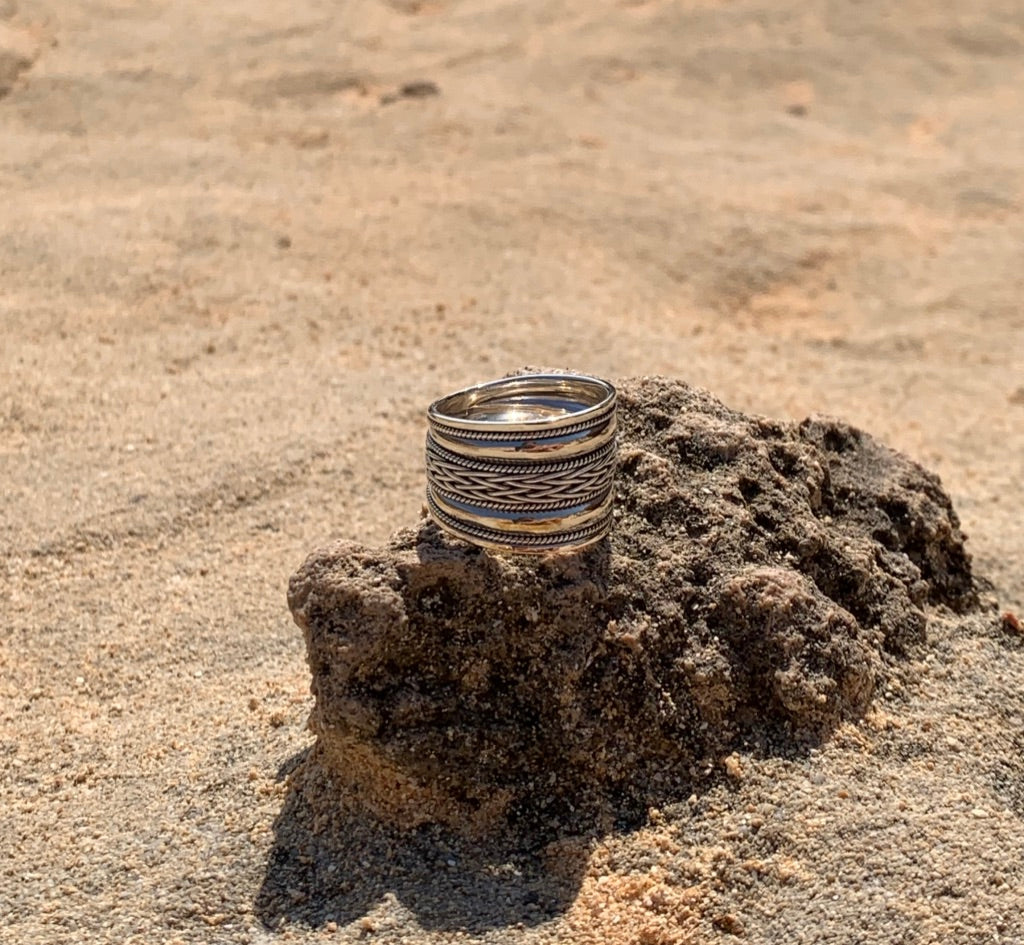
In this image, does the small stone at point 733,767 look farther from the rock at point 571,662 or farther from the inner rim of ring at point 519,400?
the inner rim of ring at point 519,400

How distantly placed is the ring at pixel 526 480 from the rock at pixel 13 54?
505 cm

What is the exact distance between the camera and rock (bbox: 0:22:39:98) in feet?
20.4

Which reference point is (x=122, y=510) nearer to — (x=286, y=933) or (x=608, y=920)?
(x=286, y=933)

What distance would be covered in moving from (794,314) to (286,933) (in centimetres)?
389

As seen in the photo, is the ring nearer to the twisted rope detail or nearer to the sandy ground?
the twisted rope detail

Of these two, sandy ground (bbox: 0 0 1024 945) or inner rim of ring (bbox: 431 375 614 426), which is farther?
inner rim of ring (bbox: 431 375 614 426)

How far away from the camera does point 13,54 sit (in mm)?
6387

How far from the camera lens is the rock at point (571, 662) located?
6.15 feet

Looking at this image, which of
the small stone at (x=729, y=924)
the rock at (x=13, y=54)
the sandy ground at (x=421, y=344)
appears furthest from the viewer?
the rock at (x=13, y=54)

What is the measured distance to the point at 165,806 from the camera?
81.8 inches

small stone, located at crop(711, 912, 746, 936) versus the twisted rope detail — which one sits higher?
the twisted rope detail

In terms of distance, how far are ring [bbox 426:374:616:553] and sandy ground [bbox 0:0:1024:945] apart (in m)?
0.45

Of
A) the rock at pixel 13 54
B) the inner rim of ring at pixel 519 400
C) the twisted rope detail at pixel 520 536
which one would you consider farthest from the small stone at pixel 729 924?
the rock at pixel 13 54

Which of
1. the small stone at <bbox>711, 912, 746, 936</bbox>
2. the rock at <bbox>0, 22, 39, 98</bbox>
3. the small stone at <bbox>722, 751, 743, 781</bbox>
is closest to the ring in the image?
the small stone at <bbox>722, 751, 743, 781</bbox>
